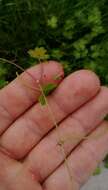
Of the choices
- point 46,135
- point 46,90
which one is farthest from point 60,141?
point 46,90

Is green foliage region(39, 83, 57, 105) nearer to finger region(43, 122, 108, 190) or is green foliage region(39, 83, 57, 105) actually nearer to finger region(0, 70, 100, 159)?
finger region(0, 70, 100, 159)

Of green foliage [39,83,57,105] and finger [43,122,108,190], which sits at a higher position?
green foliage [39,83,57,105]

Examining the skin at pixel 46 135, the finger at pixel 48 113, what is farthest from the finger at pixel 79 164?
the finger at pixel 48 113

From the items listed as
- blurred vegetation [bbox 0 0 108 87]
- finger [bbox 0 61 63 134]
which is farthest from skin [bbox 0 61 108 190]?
blurred vegetation [bbox 0 0 108 87]

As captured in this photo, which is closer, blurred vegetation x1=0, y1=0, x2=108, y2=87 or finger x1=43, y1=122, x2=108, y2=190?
finger x1=43, y1=122, x2=108, y2=190

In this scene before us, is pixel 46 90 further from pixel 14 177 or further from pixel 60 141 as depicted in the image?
pixel 14 177

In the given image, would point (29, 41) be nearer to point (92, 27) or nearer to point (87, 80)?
point (92, 27)

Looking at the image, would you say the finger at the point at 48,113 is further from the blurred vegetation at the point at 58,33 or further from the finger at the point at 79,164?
the blurred vegetation at the point at 58,33
